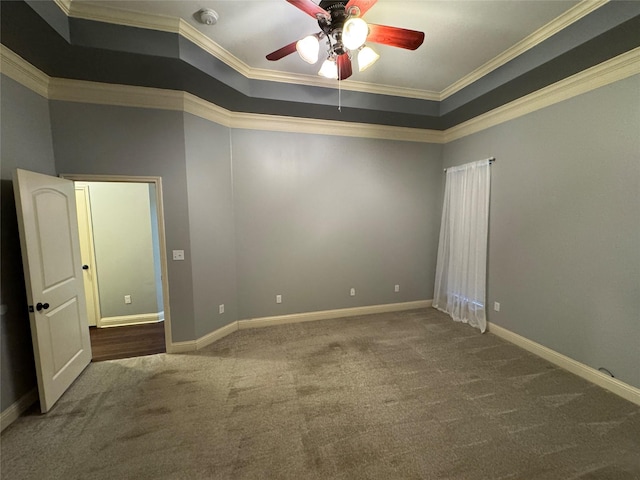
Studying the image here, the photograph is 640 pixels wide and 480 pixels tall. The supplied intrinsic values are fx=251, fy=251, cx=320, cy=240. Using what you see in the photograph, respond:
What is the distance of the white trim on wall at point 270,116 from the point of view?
6.82 feet

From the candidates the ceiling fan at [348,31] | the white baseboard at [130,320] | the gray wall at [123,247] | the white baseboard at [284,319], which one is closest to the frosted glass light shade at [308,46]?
the ceiling fan at [348,31]

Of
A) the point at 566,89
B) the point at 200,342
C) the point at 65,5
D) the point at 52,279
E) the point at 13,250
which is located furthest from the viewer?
the point at 200,342

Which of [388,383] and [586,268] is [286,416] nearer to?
[388,383]

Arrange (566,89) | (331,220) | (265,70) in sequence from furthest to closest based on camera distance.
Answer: (331,220) < (265,70) < (566,89)

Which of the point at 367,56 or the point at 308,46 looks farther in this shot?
the point at 367,56

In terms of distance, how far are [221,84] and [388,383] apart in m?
3.33

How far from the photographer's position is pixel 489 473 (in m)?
1.53

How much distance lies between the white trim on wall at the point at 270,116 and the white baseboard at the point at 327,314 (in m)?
2.59

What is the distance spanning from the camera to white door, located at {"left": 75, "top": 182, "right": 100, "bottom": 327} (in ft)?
11.4

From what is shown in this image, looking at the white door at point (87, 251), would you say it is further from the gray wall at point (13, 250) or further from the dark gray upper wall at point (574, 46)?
the dark gray upper wall at point (574, 46)

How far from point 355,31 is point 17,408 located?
367 centimetres

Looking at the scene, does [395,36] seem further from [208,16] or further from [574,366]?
[574,366]

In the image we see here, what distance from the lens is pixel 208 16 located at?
1.94 metres

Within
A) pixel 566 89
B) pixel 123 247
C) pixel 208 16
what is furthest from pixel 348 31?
pixel 123 247
